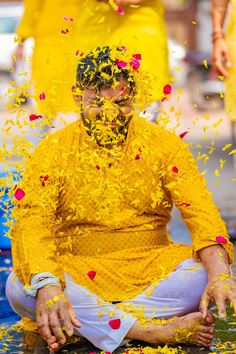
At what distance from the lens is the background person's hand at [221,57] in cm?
745

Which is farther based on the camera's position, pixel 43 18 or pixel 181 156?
pixel 43 18

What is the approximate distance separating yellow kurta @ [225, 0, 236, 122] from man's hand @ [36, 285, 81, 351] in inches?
122

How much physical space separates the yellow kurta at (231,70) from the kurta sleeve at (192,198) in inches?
92.3

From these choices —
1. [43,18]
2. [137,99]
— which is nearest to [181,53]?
[43,18]

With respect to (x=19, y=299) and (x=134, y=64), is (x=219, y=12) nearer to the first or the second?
(x=134, y=64)

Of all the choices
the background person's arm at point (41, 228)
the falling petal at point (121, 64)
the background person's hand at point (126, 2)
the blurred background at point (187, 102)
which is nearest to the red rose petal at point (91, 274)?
the background person's arm at point (41, 228)

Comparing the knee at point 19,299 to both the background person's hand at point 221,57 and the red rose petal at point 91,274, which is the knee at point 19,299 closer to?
the red rose petal at point 91,274

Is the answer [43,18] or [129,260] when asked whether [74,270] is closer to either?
[129,260]

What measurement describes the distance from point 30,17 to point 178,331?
10.7 ft

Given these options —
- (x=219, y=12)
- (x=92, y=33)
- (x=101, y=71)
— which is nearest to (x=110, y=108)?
(x=101, y=71)

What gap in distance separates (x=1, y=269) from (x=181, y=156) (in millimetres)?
1504

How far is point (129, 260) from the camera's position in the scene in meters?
5.11

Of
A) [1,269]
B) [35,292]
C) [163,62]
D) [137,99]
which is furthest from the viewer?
[163,62]

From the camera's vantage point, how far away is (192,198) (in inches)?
198
